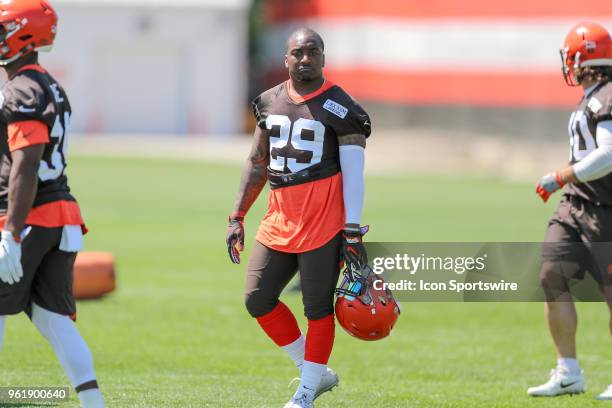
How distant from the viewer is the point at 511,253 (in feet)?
25.7

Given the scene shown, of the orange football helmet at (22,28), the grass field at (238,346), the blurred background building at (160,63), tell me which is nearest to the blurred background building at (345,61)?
the blurred background building at (160,63)

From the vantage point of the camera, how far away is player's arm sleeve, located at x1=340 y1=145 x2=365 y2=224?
635cm

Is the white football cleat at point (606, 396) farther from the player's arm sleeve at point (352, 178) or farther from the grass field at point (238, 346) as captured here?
the player's arm sleeve at point (352, 178)

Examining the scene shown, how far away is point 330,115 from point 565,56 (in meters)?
1.83

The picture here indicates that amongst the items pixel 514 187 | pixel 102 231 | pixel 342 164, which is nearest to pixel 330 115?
pixel 342 164

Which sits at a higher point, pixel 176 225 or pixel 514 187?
pixel 176 225

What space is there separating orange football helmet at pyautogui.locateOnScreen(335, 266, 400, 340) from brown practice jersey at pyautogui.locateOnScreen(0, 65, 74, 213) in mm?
1632

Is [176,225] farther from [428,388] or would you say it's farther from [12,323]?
[428,388]

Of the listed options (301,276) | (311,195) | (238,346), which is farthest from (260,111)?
(238,346)

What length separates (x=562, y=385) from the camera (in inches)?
290

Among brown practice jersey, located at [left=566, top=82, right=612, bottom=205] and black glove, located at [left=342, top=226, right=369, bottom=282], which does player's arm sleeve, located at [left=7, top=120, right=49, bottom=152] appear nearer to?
black glove, located at [left=342, top=226, right=369, bottom=282]

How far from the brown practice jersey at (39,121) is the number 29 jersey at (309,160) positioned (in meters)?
1.27

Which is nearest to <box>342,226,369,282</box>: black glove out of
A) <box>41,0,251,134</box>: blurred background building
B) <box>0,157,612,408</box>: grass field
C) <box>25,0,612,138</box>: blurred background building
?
<box>0,157,612,408</box>: grass field

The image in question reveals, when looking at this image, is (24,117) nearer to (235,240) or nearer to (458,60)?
(235,240)
